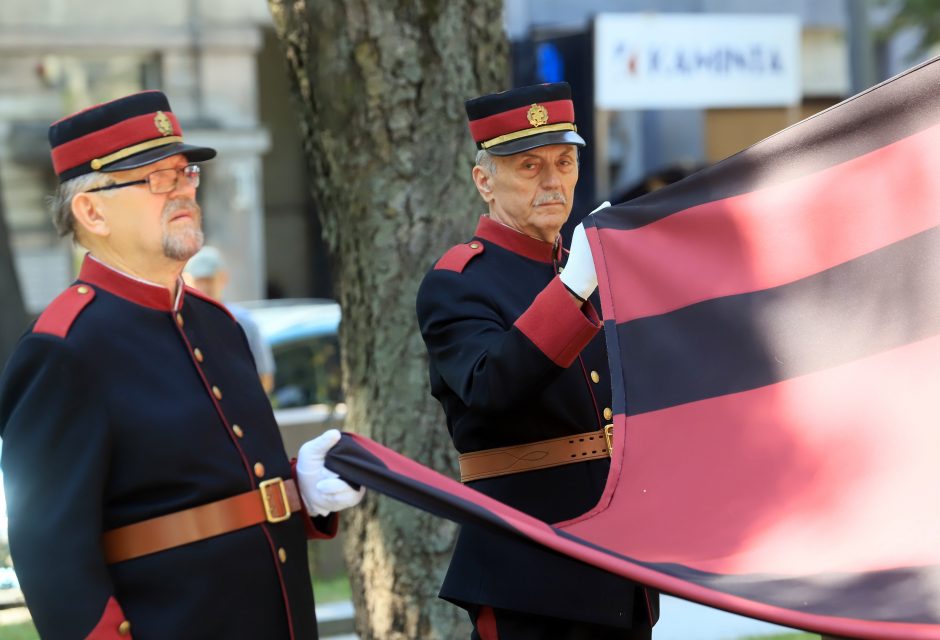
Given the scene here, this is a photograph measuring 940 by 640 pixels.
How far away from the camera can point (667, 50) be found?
12.1m

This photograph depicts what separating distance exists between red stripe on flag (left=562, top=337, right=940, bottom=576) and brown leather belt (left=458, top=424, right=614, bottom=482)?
317 mm

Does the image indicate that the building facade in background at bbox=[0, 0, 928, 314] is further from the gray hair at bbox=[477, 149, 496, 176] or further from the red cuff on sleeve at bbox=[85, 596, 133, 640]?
the red cuff on sleeve at bbox=[85, 596, 133, 640]

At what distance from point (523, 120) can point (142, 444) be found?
1.22 m

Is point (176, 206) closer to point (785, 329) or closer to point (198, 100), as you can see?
point (785, 329)

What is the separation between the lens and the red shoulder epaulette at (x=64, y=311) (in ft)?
9.22

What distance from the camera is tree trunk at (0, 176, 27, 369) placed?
390 inches

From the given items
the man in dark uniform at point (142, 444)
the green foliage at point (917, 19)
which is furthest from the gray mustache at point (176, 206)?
the green foliage at point (917, 19)

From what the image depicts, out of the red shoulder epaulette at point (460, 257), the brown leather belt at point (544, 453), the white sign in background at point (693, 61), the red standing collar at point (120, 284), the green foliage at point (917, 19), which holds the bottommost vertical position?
the brown leather belt at point (544, 453)

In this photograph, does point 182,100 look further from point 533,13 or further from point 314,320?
point 314,320

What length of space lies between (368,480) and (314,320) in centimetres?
674

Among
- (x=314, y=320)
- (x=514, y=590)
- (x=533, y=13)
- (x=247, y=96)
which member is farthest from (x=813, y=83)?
(x=514, y=590)

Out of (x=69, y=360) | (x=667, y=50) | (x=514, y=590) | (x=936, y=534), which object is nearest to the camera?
(x=936, y=534)

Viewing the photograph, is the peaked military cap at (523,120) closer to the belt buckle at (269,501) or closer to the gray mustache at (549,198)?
the gray mustache at (549,198)

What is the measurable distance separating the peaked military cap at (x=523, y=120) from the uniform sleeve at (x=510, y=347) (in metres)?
0.41
